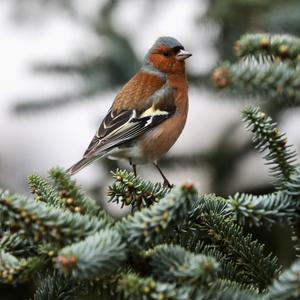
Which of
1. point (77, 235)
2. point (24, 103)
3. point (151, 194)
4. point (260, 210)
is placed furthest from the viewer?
point (24, 103)

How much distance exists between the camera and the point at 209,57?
5.16 metres

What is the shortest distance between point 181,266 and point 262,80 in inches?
54.2

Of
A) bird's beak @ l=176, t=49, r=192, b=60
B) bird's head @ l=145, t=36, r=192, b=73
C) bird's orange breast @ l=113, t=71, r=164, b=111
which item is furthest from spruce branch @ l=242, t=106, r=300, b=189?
bird's head @ l=145, t=36, r=192, b=73

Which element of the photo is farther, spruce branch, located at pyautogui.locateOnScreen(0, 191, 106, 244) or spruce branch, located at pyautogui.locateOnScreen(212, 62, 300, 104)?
spruce branch, located at pyautogui.locateOnScreen(212, 62, 300, 104)

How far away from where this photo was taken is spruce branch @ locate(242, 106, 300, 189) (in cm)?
252

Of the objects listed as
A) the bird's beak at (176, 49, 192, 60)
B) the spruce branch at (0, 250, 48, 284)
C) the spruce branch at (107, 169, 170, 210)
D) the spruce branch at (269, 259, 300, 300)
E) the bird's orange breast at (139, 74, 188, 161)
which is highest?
the bird's beak at (176, 49, 192, 60)

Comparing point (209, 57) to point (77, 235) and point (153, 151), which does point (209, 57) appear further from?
point (77, 235)

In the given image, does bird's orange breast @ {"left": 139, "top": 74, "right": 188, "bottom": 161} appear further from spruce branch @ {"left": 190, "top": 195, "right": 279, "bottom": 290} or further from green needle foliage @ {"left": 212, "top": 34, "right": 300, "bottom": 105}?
spruce branch @ {"left": 190, "top": 195, "right": 279, "bottom": 290}

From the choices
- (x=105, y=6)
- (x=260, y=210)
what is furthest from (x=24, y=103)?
(x=260, y=210)

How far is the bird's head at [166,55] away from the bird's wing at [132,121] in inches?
8.1

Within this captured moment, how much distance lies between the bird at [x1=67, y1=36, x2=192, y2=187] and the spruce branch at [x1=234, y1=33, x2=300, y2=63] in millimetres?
1445

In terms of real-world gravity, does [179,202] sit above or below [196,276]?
above

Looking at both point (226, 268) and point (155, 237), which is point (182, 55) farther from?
point (155, 237)

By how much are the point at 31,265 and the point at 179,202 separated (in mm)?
529
